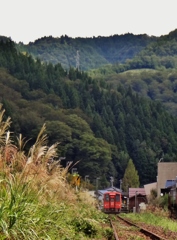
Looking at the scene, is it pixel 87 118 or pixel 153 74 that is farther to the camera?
pixel 153 74

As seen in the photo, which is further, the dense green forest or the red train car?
the dense green forest

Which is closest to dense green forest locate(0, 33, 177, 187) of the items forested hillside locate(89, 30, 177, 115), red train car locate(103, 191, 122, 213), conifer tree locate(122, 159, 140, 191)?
conifer tree locate(122, 159, 140, 191)

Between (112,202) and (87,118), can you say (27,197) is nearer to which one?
(112,202)

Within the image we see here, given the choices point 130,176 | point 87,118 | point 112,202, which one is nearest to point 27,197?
point 112,202

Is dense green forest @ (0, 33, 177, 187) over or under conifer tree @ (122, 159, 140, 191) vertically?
over

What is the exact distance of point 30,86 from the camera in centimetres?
9100

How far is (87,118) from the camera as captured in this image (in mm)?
84250

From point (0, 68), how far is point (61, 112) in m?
16.6

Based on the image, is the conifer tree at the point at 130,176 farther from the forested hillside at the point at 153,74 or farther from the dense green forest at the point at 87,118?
the forested hillside at the point at 153,74

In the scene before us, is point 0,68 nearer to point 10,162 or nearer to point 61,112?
point 61,112

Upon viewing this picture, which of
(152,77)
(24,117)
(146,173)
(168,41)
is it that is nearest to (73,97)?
(146,173)

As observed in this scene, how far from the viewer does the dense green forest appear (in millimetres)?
68188

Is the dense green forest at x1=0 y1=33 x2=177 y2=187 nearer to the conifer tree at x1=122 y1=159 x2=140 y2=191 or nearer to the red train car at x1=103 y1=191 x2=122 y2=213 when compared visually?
the conifer tree at x1=122 y1=159 x2=140 y2=191

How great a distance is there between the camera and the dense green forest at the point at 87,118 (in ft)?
224
